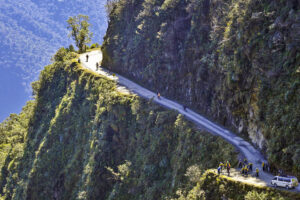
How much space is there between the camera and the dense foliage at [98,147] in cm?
4562

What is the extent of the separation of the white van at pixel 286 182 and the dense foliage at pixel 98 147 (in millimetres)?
7567

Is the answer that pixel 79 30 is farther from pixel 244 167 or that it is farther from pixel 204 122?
pixel 244 167

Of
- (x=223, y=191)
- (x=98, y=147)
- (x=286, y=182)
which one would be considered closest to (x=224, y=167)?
(x=223, y=191)

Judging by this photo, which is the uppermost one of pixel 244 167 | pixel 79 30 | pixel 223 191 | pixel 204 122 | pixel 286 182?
pixel 79 30

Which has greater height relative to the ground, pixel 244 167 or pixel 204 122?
pixel 204 122

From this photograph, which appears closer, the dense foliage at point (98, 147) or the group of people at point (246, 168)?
the group of people at point (246, 168)

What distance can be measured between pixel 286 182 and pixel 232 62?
19.5 m

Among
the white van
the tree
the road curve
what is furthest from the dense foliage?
the tree

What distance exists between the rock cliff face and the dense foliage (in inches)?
204

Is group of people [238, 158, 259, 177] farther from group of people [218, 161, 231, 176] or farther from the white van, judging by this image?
Answer: the white van

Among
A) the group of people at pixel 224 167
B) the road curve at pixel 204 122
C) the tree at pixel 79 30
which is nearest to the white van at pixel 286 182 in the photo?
the road curve at pixel 204 122

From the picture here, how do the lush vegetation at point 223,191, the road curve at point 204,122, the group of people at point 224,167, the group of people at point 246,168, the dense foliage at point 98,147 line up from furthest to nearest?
the dense foliage at point 98,147
the road curve at point 204,122
the group of people at point 224,167
the group of people at point 246,168
the lush vegetation at point 223,191

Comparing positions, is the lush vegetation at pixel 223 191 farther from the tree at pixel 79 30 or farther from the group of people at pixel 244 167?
the tree at pixel 79 30

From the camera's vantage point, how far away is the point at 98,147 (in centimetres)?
6191
